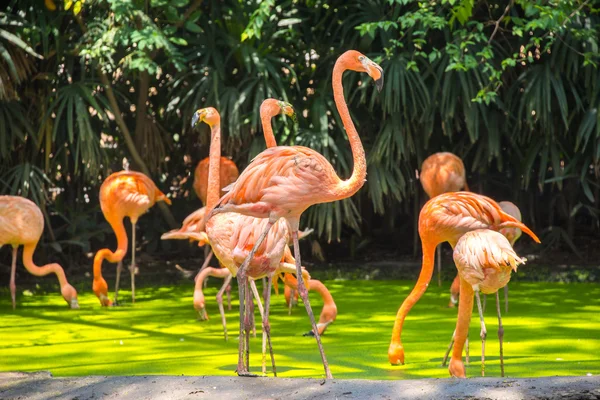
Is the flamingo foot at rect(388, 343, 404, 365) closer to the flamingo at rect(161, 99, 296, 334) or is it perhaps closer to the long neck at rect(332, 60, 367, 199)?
the long neck at rect(332, 60, 367, 199)

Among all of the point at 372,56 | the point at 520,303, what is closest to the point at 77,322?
the point at 520,303

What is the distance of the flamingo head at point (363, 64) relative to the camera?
390 centimetres

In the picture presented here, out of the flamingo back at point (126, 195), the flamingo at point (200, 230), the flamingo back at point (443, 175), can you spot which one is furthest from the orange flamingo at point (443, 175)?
the flamingo back at point (126, 195)

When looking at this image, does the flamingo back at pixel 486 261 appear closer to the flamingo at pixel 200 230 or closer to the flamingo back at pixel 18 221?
the flamingo at pixel 200 230

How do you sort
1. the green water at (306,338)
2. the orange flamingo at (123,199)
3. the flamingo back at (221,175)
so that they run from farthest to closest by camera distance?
the flamingo back at (221,175)
the orange flamingo at (123,199)
the green water at (306,338)

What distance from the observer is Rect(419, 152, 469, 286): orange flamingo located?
714cm

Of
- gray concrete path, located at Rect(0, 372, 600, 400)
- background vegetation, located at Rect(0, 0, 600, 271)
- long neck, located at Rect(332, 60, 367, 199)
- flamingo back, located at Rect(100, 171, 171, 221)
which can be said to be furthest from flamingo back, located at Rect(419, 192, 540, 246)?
flamingo back, located at Rect(100, 171, 171, 221)

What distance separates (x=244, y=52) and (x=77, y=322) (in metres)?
3.13

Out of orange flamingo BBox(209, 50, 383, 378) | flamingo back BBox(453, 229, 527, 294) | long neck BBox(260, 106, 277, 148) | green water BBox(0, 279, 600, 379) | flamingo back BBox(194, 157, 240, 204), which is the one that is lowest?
green water BBox(0, 279, 600, 379)

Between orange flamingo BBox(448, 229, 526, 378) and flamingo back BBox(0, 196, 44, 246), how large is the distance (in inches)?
150

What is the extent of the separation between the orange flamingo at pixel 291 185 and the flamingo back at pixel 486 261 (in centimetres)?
68

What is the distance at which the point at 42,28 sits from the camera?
788 centimetres

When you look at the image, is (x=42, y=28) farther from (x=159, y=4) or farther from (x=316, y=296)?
(x=316, y=296)

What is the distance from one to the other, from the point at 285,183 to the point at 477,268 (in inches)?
39.1
